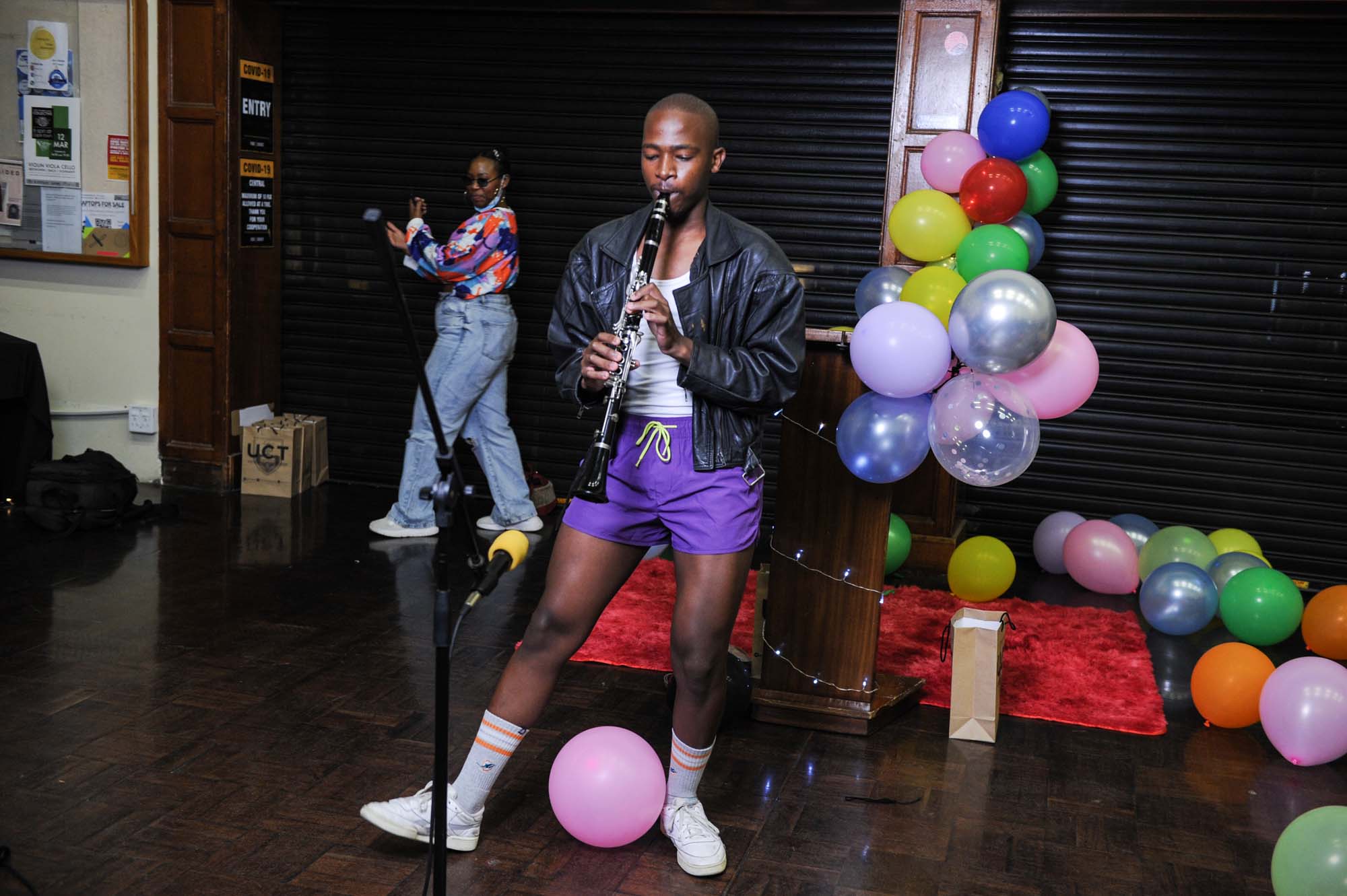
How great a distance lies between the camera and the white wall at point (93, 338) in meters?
6.82

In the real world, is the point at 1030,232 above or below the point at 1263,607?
above

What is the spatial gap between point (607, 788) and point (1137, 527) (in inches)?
148

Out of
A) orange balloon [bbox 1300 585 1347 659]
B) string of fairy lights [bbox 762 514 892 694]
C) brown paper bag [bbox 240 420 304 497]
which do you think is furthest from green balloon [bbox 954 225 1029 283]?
brown paper bag [bbox 240 420 304 497]

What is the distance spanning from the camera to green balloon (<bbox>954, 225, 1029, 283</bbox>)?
4.77 meters

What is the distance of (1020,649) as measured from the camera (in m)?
4.76

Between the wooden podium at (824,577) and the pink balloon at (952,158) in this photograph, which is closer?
the wooden podium at (824,577)

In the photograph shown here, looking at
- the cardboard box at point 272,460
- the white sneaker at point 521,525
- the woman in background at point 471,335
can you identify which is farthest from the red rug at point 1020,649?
the cardboard box at point 272,460

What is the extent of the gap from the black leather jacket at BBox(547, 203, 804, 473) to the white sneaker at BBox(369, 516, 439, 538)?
328 cm

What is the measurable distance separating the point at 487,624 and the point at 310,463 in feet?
8.57

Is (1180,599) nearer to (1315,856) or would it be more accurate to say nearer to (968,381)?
(968,381)

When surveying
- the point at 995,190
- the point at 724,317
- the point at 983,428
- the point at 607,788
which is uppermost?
the point at 995,190

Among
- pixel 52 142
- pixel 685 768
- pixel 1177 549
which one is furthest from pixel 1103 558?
pixel 52 142

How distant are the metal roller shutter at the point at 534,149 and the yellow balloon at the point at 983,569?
4.64 feet

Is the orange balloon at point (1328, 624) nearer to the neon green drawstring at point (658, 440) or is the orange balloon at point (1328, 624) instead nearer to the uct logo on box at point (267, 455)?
the neon green drawstring at point (658, 440)
